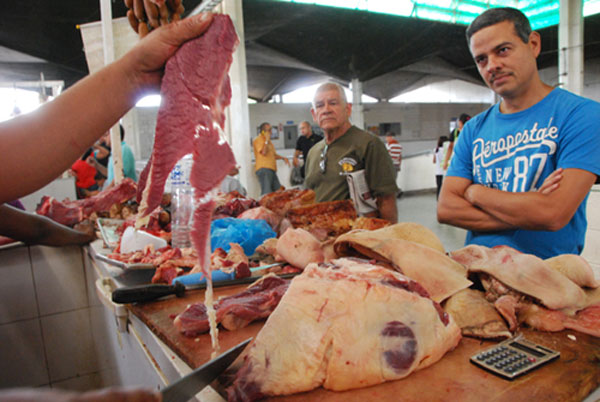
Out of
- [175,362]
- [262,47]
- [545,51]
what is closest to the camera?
[175,362]

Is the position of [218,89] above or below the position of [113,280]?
above

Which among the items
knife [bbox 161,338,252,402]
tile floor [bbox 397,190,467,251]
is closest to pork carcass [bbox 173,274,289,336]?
knife [bbox 161,338,252,402]

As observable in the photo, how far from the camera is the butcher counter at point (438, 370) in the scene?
946 millimetres

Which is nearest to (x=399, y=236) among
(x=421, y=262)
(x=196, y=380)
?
(x=421, y=262)

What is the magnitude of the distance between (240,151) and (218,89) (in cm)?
706

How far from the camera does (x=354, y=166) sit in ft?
11.1

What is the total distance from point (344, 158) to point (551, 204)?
5.85 feet

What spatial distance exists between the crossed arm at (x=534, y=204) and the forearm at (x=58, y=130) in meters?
1.80

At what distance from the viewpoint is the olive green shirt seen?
3.37 metres

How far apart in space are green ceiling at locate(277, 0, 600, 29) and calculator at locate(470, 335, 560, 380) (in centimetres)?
1324

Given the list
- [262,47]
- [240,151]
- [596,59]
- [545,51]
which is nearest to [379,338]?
[240,151]

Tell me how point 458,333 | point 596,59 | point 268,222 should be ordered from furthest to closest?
1. point 596,59
2. point 268,222
3. point 458,333

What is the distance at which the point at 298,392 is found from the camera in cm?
99

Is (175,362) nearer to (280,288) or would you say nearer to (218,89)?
(280,288)
